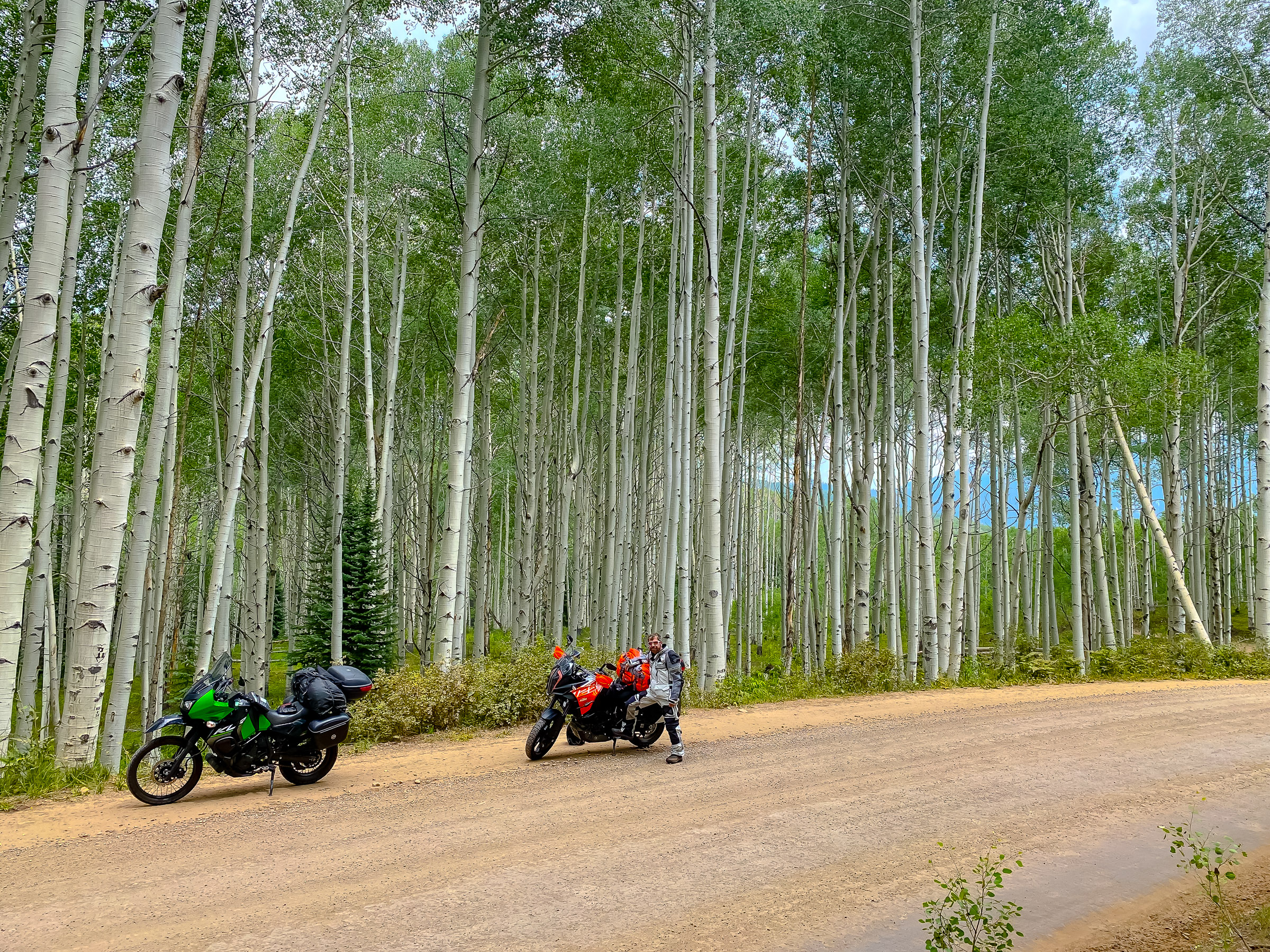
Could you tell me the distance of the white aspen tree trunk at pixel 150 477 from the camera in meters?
7.45

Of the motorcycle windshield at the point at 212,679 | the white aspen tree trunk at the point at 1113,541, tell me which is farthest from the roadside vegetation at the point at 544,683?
the white aspen tree trunk at the point at 1113,541

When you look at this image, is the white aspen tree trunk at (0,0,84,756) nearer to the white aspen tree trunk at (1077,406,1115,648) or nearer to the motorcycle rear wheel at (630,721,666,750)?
the motorcycle rear wheel at (630,721,666,750)

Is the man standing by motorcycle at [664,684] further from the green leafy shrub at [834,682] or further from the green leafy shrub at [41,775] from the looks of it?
the green leafy shrub at [41,775]

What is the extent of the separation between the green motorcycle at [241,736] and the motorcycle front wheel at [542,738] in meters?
1.54

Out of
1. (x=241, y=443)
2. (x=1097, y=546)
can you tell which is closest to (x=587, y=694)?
(x=241, y=443)

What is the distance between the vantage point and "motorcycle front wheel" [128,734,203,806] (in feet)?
18.5

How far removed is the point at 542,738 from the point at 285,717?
220 centimetres

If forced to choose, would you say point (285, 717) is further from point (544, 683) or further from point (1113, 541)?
point (1113, 541)

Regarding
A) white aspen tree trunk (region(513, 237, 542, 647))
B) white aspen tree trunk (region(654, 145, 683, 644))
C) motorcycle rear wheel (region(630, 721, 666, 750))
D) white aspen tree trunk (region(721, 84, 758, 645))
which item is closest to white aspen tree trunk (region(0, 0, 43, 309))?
motorcycle rear wheel (region(630, 721, 666, 750))

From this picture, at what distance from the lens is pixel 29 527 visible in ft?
19.7

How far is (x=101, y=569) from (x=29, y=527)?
1.87 feet

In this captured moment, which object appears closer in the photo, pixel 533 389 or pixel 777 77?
pixel 777 77

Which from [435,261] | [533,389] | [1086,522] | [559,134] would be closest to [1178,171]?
[1086,522]

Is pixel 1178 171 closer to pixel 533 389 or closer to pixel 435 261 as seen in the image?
pixel 533 389
